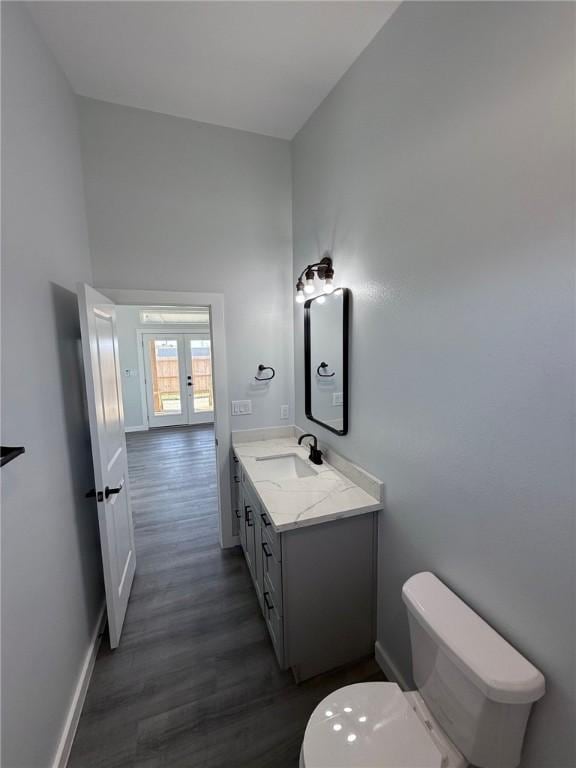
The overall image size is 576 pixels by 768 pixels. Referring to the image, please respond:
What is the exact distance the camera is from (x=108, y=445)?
6.13 ft

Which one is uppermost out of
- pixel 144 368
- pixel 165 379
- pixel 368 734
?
pixel 144 368

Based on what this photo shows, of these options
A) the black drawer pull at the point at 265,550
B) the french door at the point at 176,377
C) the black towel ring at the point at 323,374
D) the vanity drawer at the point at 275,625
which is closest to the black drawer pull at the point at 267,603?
the vanity drawer at the point at 275,625

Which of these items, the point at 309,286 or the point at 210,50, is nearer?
the point at 210,50

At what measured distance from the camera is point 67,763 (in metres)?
1.32

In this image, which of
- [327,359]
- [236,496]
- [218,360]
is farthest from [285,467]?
[218,360]

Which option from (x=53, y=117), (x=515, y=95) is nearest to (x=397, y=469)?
(x=515, y=95)

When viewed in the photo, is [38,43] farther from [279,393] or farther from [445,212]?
[279,393]

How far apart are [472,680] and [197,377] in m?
6.50

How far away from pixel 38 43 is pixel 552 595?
2.94 m

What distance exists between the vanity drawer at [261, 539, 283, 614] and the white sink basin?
470 mm

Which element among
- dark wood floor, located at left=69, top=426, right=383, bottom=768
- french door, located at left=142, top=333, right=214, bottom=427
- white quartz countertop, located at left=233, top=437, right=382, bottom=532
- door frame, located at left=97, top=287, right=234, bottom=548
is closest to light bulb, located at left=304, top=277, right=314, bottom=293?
door frame, located at left=97, top=287, right=234, bottom=548

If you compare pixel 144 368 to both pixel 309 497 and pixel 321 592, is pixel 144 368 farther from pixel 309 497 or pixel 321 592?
pixel 321 592

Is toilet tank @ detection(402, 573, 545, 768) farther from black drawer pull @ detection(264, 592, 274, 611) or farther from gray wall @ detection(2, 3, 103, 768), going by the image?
gray wall @ detection(2, 3, 103, 768)

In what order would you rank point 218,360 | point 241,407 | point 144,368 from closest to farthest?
1. point 218,360
2. point 241,407
3. point 144,368
